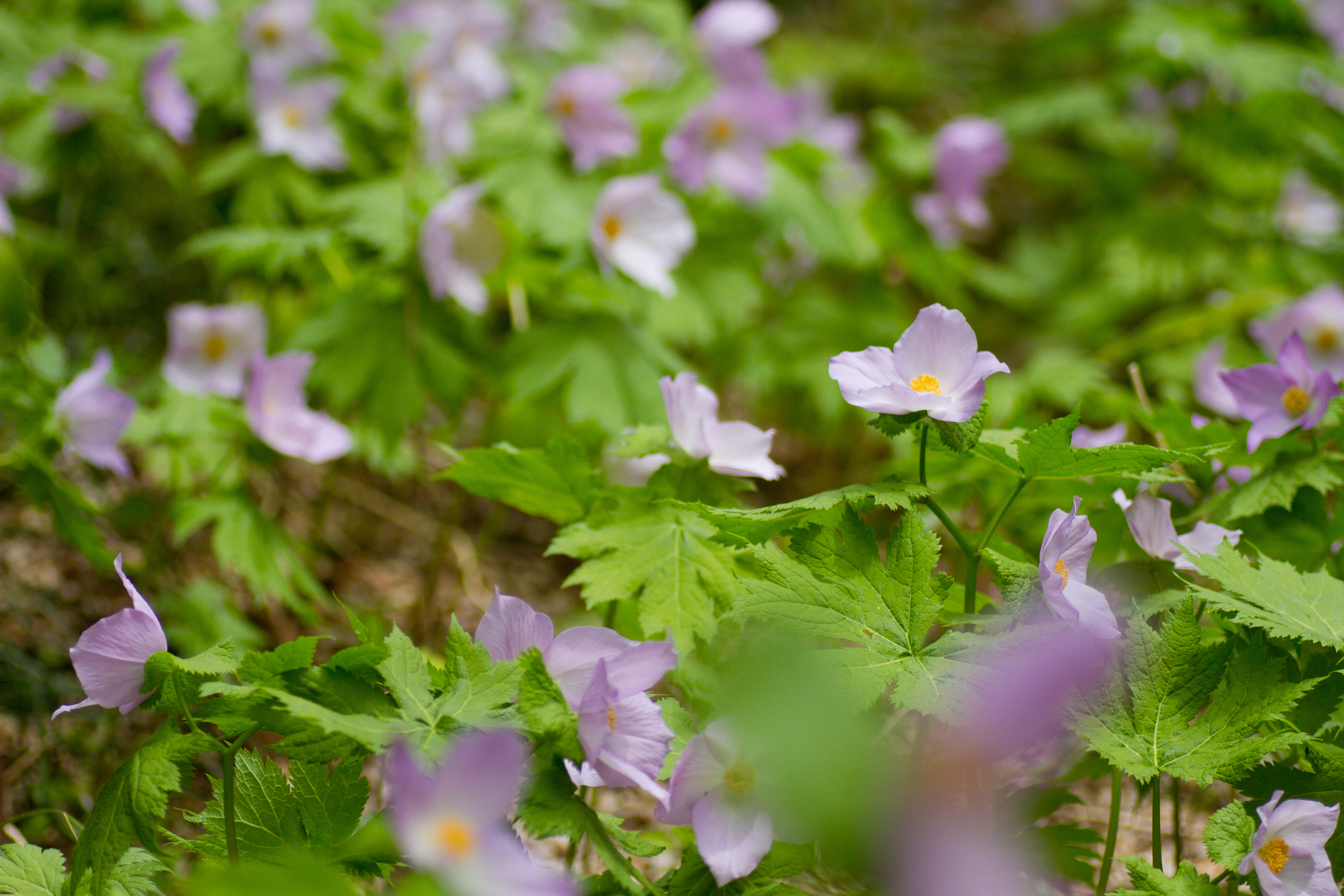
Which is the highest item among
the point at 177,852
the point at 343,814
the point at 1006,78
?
the point at 343,814

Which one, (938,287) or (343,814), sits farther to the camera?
(938,287)

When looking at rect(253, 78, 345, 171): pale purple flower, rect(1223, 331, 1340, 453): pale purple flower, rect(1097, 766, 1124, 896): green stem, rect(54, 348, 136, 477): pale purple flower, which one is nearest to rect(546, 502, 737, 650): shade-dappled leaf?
rect(1097, 766, 1124, 896): green stem

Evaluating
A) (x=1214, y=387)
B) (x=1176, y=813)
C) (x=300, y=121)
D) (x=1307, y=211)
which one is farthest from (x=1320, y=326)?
(x=300, y=121)

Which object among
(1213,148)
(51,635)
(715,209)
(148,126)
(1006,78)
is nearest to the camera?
(51,635)

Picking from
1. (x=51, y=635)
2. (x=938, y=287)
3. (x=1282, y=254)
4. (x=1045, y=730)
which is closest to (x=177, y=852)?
(x=51, y=635)

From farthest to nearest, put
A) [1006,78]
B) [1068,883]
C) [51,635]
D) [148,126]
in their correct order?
[1006,78], [148,126], [51,635], [1068,883]

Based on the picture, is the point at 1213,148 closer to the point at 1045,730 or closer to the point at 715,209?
the point at 715,209
